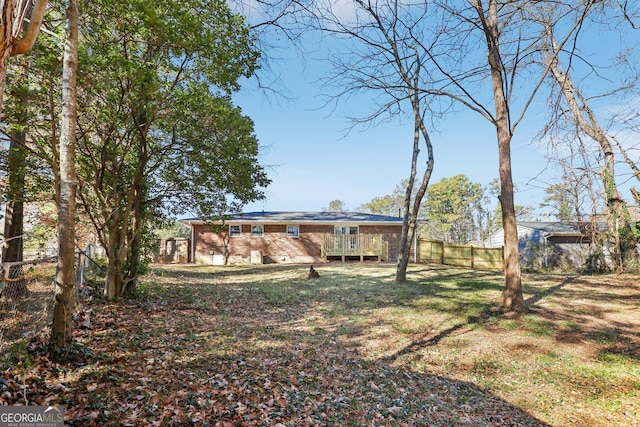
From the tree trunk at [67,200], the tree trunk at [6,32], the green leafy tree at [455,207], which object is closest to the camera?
the tree trunk at [6,32]

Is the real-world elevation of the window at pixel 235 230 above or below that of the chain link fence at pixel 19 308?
above

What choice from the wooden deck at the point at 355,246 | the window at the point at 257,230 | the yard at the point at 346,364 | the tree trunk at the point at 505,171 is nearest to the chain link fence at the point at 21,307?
the yard at the point at 346,364

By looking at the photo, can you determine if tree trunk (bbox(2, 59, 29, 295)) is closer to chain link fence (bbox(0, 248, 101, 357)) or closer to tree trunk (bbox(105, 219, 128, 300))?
chain link fence (bbox(0, 248, 101, 357))

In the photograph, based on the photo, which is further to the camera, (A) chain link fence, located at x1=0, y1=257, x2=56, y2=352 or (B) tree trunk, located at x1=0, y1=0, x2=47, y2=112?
(A) chain link fence, located at x1=0, y1=257, x2=56, y2=352

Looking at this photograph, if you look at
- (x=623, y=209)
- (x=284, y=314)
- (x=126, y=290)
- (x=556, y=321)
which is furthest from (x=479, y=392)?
(x=623, y=209)

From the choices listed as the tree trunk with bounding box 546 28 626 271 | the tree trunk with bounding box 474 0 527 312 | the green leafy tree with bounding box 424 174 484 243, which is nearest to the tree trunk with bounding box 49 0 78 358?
the tree trunk with bounding box 474 0 527 312

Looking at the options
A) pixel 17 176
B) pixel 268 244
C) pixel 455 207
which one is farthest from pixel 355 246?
pixel 455 207

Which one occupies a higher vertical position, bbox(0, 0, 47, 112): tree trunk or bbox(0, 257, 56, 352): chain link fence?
bbox(0, 0, 47, 112): tree trunk

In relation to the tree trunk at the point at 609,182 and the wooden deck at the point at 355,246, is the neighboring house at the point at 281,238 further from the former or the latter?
the tree trunk at the point at 609,182

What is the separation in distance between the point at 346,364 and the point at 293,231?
15860 mm

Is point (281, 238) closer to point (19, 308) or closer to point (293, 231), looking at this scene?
point (293, 231)

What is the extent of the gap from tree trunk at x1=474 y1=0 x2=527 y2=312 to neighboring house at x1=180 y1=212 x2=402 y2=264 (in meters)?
12.3

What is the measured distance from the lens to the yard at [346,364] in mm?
3344

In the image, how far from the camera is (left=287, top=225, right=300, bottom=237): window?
2056cm
